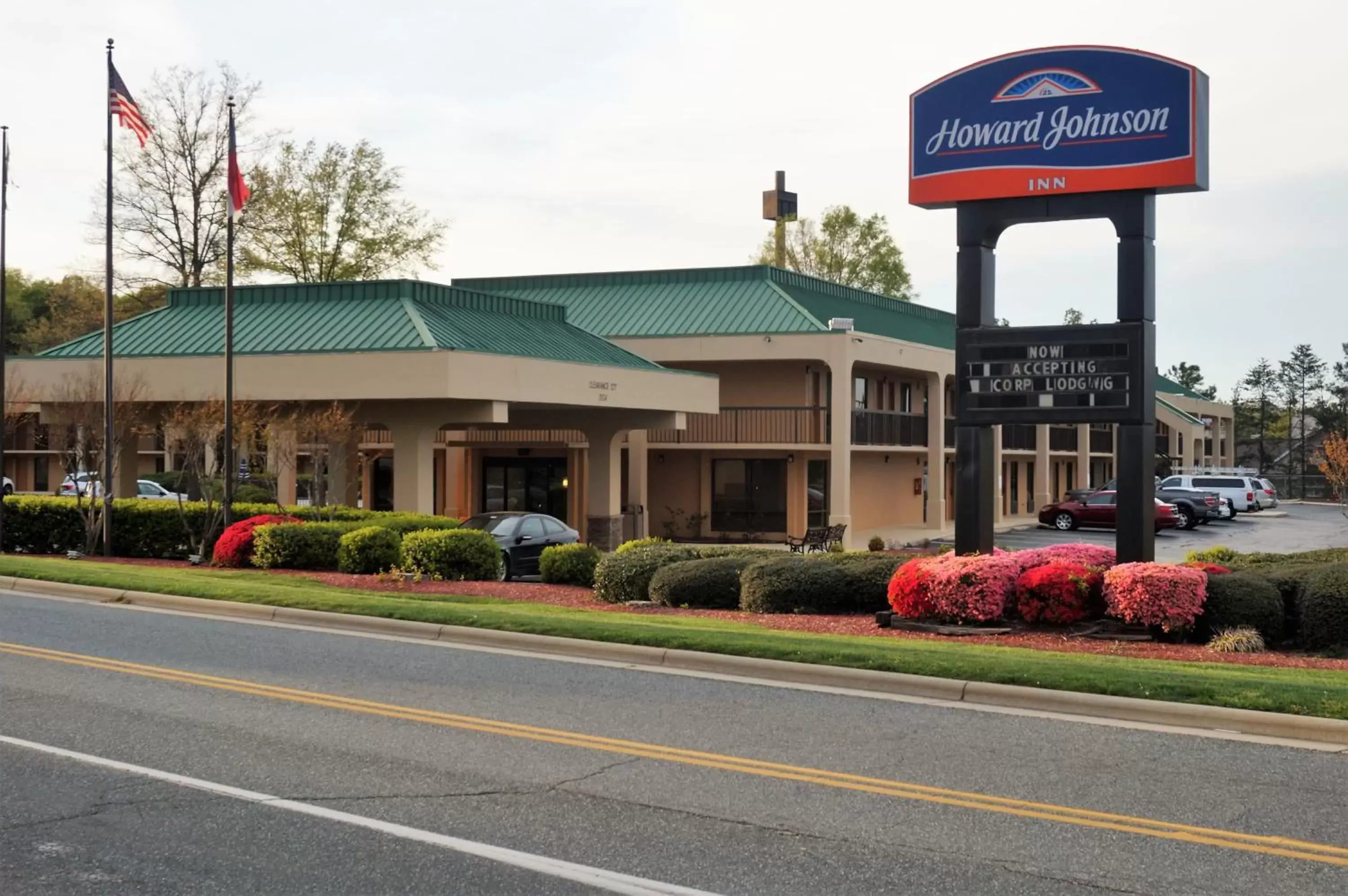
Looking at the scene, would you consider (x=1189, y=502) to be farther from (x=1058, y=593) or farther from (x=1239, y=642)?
(x=1239, y=642)

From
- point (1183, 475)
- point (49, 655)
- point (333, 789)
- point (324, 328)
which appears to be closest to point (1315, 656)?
point (333, 789)

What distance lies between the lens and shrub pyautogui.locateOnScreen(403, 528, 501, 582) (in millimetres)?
23141

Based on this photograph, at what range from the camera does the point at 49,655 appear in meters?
14.0

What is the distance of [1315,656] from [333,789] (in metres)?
11.0

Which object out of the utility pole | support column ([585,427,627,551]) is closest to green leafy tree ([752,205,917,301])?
the utility pole

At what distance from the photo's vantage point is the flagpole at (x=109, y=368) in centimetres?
2669

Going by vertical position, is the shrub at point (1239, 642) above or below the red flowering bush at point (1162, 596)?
below

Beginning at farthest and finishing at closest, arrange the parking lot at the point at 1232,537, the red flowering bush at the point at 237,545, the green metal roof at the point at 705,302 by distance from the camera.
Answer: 1. the green metal roof at the point at 705,302
2. the parking lot at the point at 1232,537
3. the red flowering bush at the point at 237,545

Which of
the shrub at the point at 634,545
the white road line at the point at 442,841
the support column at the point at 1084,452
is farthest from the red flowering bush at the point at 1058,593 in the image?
the support column at the point at 1084,452

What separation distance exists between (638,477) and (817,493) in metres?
5.70

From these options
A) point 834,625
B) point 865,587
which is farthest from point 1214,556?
point 834,625

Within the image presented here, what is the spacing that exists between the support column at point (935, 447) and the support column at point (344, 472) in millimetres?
19999

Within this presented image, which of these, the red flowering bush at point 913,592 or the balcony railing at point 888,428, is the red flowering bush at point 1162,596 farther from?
the balcony railing at point 888,428

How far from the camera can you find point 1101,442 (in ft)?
213
